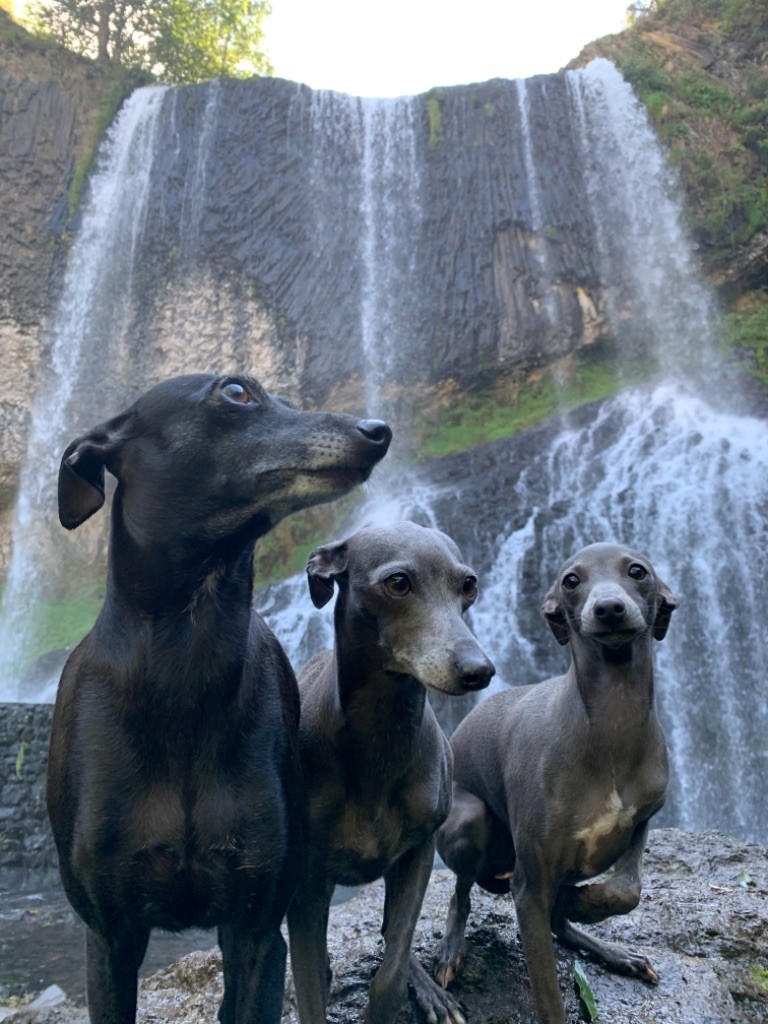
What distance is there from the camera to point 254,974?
277 centimetres

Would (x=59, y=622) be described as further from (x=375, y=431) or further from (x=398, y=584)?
(x=375, y=431)

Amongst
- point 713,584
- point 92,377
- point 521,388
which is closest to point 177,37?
point 92,377

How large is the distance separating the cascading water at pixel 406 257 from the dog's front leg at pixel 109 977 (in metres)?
14.3

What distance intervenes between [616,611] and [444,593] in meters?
0.71

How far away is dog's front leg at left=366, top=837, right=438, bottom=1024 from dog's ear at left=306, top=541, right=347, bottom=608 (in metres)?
1.00

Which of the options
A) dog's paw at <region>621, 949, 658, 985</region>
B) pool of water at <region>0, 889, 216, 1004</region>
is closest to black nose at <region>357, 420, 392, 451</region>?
dog's paw at <region>621, 949, 658, 985</region>

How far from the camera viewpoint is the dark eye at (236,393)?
9.77 ft

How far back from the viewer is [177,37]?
95.5 feet

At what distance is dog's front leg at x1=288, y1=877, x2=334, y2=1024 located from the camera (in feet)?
10.5

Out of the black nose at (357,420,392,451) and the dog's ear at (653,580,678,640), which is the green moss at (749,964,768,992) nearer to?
the dog's ear at (653,580,678,640)

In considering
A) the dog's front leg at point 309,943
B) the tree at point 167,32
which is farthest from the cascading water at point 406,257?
the dog's front leg at point 309,943

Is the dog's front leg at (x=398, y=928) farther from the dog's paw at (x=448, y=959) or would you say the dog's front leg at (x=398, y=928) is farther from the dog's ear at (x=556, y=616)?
the dog's ear at (x=556, y=616)

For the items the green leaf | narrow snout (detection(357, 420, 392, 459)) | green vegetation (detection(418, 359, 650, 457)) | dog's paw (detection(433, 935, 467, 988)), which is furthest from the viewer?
green vegetation (detection(418, 359, 650, 457))

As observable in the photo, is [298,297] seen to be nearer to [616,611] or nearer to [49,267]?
[49,267]
